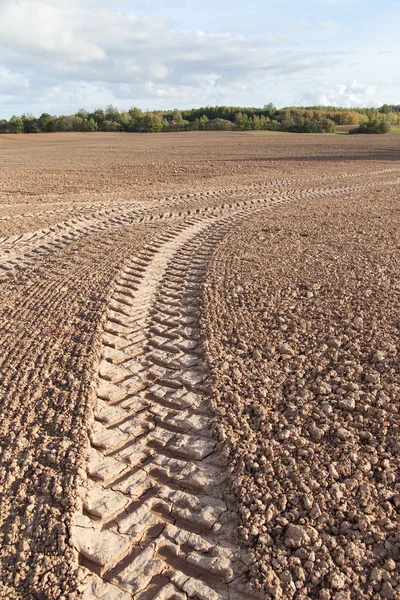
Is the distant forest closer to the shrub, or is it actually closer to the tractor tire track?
the shrub

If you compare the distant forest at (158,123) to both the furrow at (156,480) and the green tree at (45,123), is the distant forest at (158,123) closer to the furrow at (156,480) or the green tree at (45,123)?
the green tree at (45,123)

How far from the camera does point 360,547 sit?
265cm

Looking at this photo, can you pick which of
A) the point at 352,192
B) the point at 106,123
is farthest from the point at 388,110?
the point at 352,192

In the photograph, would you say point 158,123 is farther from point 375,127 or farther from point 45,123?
point 375,127

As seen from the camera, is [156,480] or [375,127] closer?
[156,480]

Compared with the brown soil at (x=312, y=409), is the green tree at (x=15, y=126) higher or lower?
higher

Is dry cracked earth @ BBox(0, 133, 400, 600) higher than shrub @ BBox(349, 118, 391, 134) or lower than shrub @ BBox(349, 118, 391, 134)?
lower

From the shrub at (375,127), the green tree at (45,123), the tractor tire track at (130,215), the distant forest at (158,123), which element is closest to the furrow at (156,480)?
the tractor tire track at (130,215)

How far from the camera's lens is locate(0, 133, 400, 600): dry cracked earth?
263 centimetres

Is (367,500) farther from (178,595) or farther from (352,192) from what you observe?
(352,192)

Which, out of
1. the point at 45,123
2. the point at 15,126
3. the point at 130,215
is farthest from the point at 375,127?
the point at 130,215

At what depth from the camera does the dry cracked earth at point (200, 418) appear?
2.63 meters

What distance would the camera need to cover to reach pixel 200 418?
12.3 feet

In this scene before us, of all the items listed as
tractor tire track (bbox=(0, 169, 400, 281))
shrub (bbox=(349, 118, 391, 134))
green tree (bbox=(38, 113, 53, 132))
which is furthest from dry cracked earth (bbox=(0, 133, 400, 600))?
green tree (bbox=(38, 113, 53, 132))
